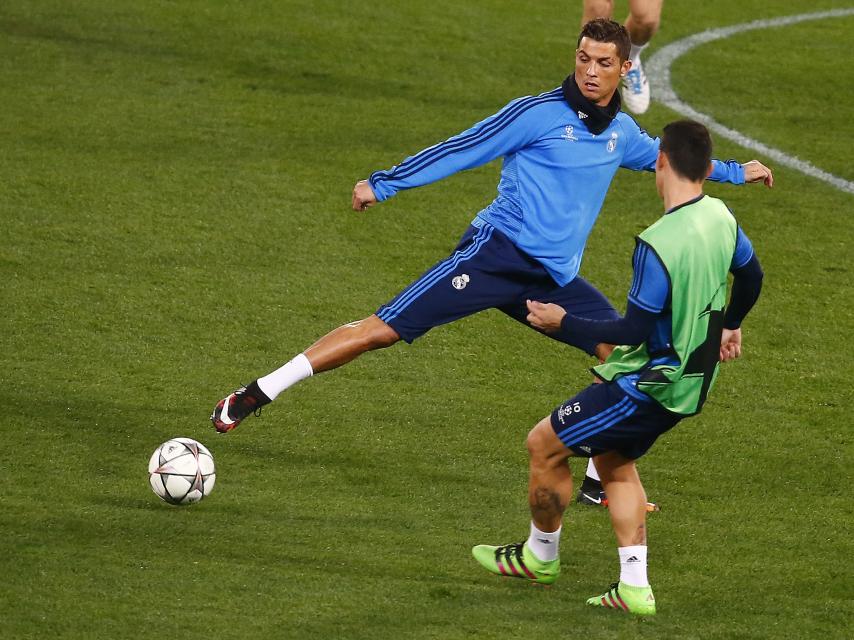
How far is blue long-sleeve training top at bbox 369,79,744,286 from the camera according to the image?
20.5 feet

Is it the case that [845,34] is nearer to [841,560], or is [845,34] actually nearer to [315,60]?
[315,60]

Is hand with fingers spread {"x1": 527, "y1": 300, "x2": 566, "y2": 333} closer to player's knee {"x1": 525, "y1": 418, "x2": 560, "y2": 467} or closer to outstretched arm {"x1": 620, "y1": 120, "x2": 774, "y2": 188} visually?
player's knee {"x1": 525, "y1": 418, "x2": 560, "y2": 467}

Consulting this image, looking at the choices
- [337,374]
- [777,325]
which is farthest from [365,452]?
[777,325]

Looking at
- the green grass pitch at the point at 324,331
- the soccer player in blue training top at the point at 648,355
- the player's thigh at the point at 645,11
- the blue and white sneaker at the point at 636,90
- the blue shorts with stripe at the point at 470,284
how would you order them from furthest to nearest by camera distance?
the blue and white sneaker at the point at 636,90 → the player's thigh at the point at 645,11 → the blue shorts with stripe at the point at 470,284 → the green grass pitch at the point at 324,331 → the soccer player in blue training top at the point at 648,355

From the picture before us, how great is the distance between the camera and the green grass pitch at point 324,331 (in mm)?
5738

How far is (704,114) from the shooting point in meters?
11.8

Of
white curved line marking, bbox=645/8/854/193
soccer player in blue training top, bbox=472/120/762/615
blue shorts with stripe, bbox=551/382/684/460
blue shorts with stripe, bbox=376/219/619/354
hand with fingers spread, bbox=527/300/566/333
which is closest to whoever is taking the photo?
soccer player in blue training top, bbox=472/120/762/615

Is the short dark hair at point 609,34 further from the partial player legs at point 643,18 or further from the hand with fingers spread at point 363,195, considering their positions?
the partial player legs at point 643,18

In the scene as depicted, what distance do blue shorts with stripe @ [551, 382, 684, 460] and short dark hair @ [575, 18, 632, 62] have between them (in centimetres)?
156

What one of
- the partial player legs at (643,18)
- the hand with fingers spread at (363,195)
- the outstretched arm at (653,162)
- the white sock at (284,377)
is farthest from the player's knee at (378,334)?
the partial player legs at (643,18)

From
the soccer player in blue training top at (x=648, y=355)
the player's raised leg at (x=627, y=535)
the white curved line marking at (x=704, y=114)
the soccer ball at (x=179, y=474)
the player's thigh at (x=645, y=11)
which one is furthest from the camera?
the white curved line marking at (x=704, y=114)

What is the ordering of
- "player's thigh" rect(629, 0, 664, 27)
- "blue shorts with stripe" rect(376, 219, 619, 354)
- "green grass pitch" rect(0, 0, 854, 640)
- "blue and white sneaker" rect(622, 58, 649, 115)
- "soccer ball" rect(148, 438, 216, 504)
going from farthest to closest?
"blue and white sneaker" rect(622, 58, 649, 115)
"player's thigh" rect(629, 0, 664, 27)
"blue shorts with stripe" rect(376, 219, 619, 354)
"soccer ball" rect(148, 438, 216, 504)
"green grass pitch" rect(0, 0, 854, 640)

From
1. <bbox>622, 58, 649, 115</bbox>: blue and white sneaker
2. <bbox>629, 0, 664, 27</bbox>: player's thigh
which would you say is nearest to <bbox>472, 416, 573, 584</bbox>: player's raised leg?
<bbox>629, 0, 664, 27</bbox>: player's thigh

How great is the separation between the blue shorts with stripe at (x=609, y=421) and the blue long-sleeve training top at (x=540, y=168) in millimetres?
1005
